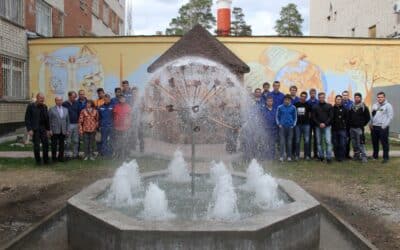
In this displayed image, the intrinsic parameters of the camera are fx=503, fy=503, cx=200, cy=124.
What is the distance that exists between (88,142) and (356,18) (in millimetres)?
25045

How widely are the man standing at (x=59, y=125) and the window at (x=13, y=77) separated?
27.5 ft

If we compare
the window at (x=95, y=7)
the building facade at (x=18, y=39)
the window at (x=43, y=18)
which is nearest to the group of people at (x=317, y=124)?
the building facade at (x=18, y=39)

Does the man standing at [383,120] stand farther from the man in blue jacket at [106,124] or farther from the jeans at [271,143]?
the man in blue jacket at [106,124]

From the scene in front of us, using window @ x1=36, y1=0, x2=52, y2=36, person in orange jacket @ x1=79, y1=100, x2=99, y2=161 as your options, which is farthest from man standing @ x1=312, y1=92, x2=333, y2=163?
window @ x1=36, y1=0, x2=52, y2=36

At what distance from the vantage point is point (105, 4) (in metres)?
43.2

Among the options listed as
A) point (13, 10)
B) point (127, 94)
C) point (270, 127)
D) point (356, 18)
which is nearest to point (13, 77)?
point (13, 10)

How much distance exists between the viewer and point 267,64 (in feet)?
74.9

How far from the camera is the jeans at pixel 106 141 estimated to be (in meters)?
14.0

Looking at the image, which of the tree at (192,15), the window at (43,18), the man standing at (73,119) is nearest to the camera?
the man standing at (73,119)

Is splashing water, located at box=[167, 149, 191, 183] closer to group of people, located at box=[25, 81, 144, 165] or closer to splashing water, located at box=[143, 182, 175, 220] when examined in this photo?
splashing water, located at box=[143, 182, 175, 220]

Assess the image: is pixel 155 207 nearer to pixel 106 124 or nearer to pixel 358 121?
pixel 106 124

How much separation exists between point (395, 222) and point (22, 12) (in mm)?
19751

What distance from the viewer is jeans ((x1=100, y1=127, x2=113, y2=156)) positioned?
45.9ft

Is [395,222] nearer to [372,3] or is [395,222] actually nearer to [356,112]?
[356,112]
